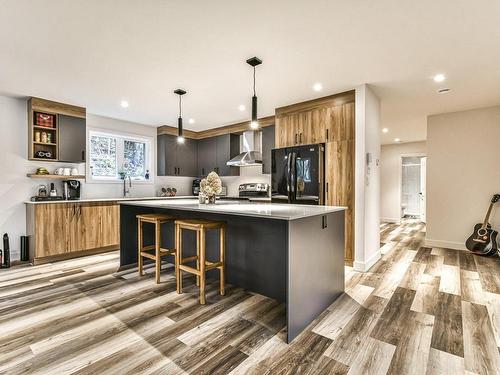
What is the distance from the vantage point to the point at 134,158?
18.6ft

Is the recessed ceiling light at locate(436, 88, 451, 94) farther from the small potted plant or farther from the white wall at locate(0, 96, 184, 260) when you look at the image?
the white wall at locate(0, 96, 184, 260)

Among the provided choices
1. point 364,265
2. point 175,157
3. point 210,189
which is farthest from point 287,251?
point 175,157

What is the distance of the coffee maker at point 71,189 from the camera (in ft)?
14.7

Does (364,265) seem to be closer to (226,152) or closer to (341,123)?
(341,123)

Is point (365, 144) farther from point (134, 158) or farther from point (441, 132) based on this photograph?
point (134, 158)

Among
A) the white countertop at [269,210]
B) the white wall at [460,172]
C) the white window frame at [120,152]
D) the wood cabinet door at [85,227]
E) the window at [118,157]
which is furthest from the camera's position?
the window at [118,157]

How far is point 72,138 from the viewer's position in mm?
4473

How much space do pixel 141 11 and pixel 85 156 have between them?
334 centimetres

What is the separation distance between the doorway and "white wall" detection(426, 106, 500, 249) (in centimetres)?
372

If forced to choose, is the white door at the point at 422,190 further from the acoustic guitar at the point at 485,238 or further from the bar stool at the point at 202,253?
the bar stool at the point at 202,253

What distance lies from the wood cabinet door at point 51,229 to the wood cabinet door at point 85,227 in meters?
0.09

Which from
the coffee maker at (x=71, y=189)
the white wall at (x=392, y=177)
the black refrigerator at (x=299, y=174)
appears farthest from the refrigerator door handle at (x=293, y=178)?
the white wall at (x=392, y=177)

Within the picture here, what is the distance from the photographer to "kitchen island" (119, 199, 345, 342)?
2.03 metres

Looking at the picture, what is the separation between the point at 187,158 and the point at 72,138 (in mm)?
→ 2414
